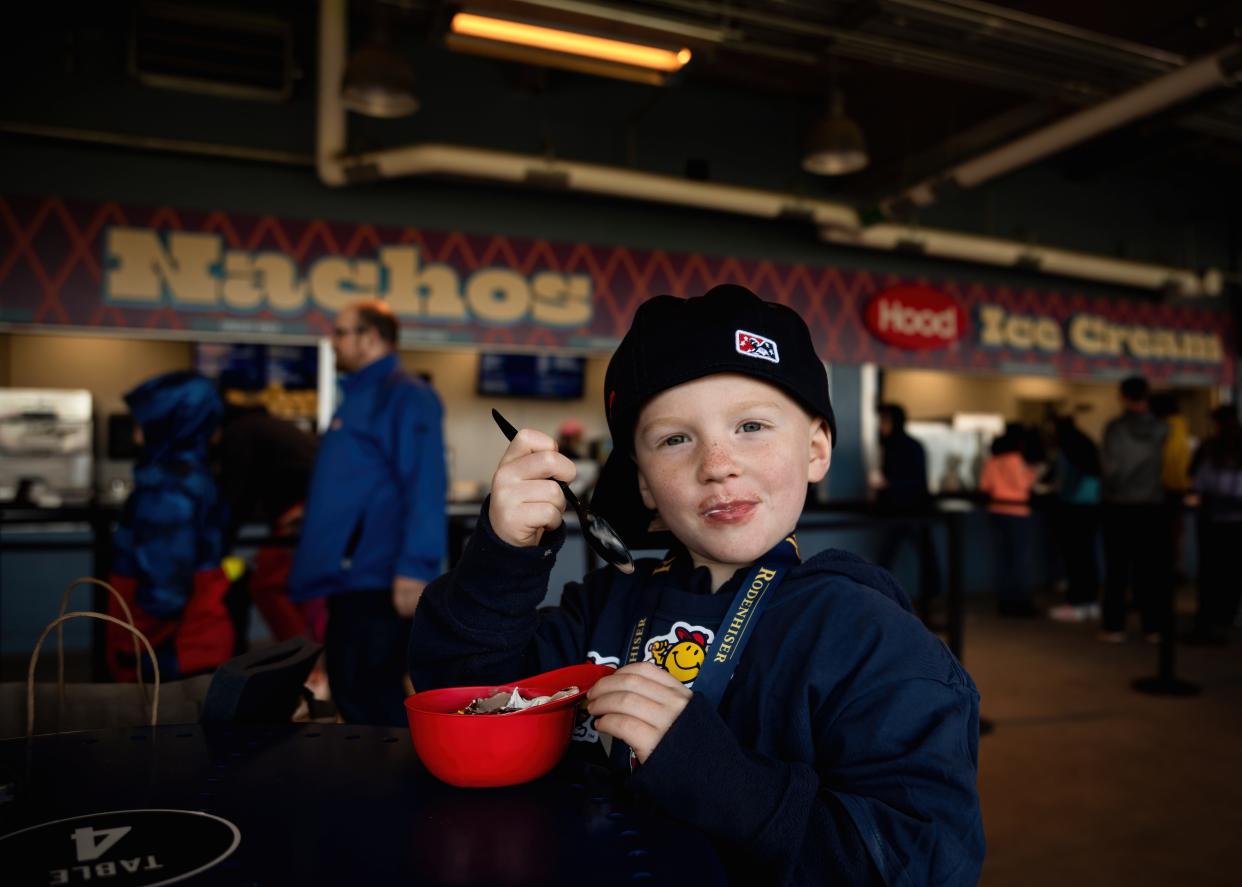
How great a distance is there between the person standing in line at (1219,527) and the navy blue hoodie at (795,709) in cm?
508

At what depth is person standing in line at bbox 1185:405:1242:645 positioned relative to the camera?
5.15 m

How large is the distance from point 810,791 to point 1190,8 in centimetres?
612

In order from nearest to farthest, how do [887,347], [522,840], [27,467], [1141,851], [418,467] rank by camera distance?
[522,840], [1141,851], [418,467], [27,467], [887,347]

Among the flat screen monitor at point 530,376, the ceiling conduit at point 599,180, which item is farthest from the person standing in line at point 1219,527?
the flat screen monitor at point 530,376

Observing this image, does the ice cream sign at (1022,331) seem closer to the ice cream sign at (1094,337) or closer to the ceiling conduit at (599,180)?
the ice cream sign at (1094,337)

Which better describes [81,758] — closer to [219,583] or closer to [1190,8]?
[219,583]

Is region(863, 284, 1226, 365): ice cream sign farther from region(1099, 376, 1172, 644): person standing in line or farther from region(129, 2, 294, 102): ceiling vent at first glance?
region(129, 2, 294, 102): ceiling vent

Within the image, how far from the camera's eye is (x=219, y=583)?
2.78 metres

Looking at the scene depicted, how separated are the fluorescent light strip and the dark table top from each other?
3503mm

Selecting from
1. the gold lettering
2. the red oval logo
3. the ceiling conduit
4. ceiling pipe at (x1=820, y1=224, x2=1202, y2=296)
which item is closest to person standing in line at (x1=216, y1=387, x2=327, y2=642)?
the ceiling conduit

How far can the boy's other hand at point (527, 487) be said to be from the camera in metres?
0.95

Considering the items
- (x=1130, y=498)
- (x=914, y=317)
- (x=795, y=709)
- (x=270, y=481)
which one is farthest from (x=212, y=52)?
(x=1130, y=498)

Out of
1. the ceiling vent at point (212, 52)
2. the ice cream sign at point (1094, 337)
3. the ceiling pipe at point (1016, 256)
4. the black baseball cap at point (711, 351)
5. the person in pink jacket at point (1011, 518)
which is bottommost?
the person in pink jacket at point (1011, 518)

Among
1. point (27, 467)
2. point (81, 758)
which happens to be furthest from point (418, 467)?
point (27, 467)
